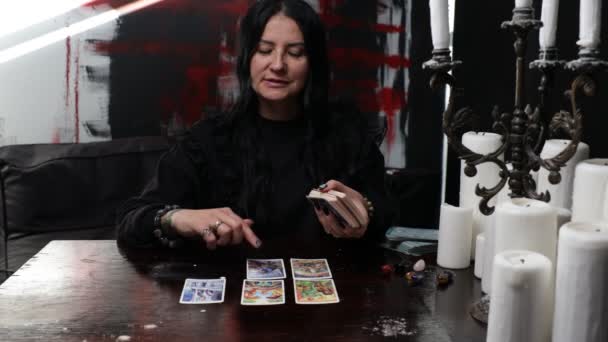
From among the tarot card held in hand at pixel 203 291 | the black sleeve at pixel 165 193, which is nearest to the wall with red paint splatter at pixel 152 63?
the black sleeve at pixel 165 193

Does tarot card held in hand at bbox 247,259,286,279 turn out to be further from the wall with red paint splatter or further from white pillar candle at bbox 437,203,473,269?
the wall with red paint splatter

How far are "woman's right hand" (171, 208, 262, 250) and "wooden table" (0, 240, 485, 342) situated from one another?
4cm

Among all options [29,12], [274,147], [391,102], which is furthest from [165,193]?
[391,102]

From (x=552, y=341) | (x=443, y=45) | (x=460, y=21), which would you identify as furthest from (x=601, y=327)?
(x=460, y=21)

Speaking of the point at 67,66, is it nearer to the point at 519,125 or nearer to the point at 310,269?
the point at 310,269

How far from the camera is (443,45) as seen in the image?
3.59ft

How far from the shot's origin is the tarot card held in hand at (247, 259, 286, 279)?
1401 millimetres

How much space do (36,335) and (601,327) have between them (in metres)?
0.94

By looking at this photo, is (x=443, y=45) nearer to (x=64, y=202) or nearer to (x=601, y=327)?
(x=601, y=327)

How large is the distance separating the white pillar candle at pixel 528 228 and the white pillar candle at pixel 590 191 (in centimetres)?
10

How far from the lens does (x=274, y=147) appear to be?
2.14m

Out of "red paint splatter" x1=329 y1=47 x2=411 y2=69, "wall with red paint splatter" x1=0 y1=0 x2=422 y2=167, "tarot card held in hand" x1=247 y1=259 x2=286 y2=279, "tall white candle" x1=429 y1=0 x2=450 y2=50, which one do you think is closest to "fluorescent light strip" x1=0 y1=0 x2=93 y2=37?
"wall with red paint splatter" x1=0 y1=0 x2=422 y2=167

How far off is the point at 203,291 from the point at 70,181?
5.95 ft

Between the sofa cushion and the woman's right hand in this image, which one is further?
the sofa cushion
